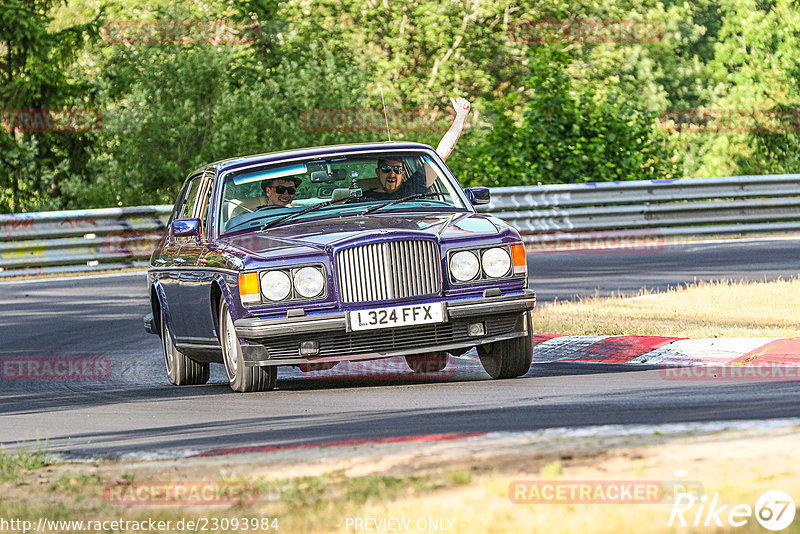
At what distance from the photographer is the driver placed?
32.6 ft

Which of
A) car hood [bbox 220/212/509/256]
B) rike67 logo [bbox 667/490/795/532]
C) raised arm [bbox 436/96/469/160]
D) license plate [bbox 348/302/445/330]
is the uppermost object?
raised arm [bbox 436/96/469/160]

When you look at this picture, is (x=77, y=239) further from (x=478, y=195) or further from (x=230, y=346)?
(x=230, y=346)

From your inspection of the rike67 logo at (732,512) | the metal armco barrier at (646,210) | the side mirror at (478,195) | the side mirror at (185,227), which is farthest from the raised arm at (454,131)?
the metal armco barrier at (646,210)

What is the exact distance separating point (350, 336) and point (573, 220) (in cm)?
1460

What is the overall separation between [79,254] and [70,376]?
404 inches

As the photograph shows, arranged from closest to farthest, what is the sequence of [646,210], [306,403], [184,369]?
[306,403] → [184,369] → [646,210]

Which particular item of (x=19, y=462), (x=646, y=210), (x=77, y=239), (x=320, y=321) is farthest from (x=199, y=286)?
(x=646, y=210)

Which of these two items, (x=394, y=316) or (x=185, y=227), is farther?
(x=185, y=227)

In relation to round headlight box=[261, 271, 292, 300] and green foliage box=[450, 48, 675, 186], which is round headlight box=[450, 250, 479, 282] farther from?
green foliage box=[450, 48, 675, 186]

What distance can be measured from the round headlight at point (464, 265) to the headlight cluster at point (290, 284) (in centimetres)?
85

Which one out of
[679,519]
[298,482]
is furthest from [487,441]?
[679,519]

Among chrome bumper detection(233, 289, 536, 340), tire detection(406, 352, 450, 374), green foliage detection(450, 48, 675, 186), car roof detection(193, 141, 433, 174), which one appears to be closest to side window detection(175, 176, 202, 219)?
car roof detection(193, 141, 433, 174)

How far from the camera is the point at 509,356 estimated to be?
9406 mm

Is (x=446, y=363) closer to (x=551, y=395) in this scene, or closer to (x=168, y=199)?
(x=551, y=395)
